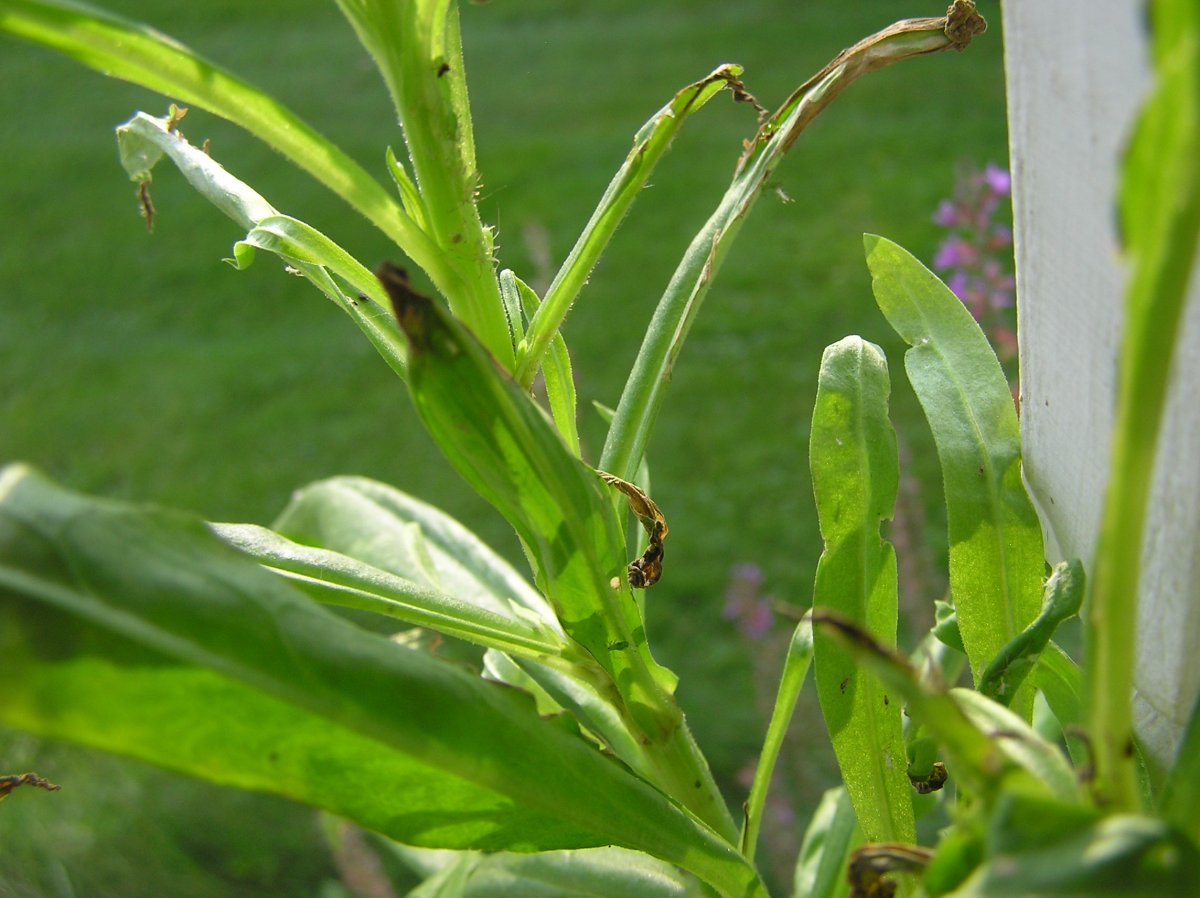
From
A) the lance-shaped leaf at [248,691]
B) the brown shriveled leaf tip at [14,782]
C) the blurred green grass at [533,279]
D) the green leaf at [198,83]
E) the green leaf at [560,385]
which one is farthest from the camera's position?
the blurred green grass at [533,279]

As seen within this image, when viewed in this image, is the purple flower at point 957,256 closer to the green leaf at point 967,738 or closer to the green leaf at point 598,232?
the green leaf at point 598,232

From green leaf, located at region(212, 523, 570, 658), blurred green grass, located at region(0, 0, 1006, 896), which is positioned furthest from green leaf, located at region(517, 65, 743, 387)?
blurred green grass, located at region(0, 0, 1006, 896)

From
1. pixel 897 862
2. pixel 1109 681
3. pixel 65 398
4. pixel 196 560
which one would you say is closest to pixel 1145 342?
pixel 1109 681

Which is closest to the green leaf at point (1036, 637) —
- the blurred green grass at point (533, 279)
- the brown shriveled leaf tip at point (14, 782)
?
the brown shriveled leaf tip at point (14, 782)

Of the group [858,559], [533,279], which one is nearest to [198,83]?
[858,559]

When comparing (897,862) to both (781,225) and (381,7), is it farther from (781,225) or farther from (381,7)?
(781,225)

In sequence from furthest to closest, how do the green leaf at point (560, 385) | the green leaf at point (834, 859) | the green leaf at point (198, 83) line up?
the green leaf at point (834, 859), the green leaf at point (560, 385), the green leaf at point (198, 83)

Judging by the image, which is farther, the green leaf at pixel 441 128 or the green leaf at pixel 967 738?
the green leaf at pixel 441 128
